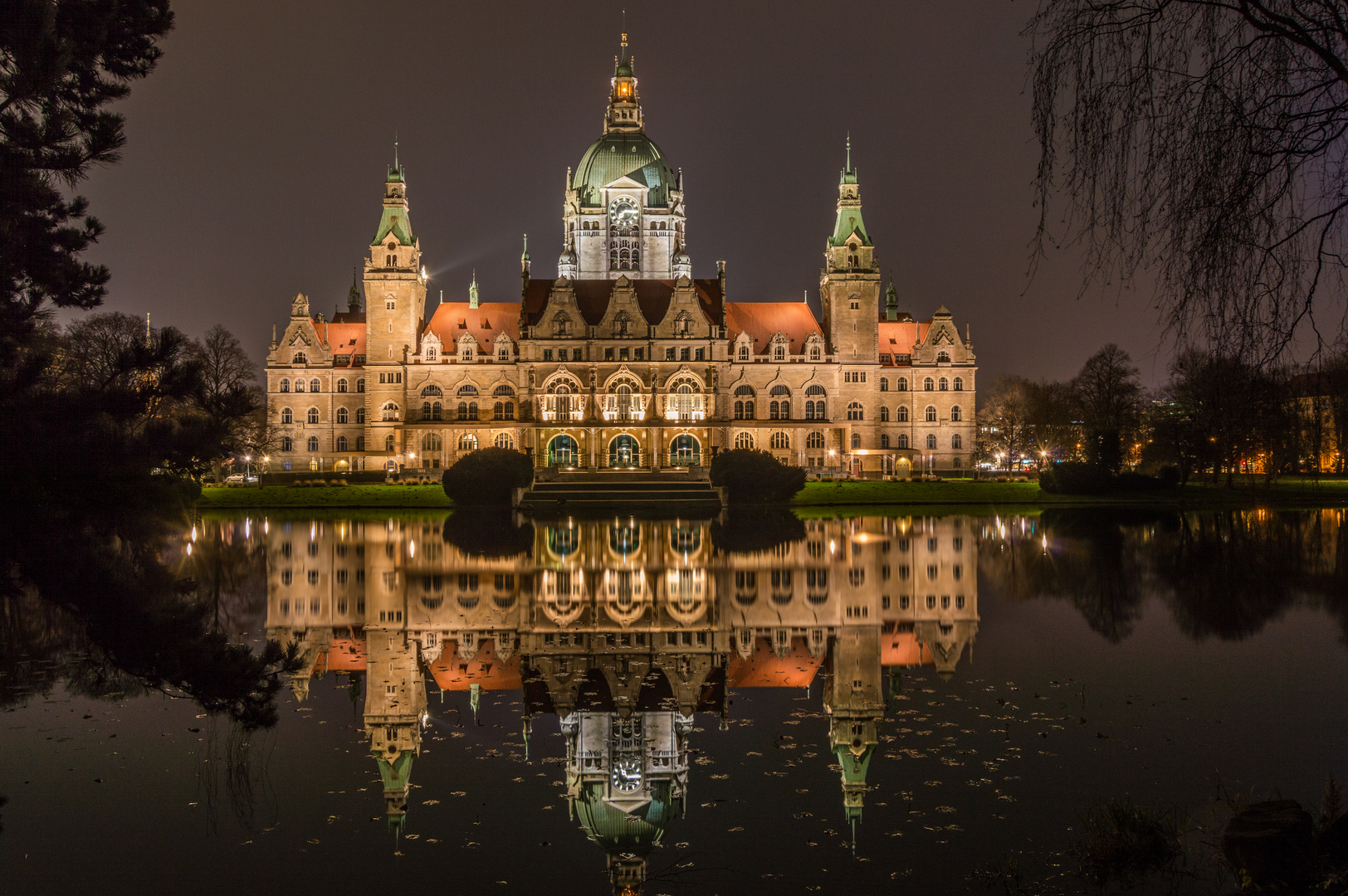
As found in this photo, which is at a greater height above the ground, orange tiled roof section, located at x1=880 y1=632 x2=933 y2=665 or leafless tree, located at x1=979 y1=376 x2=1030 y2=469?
leafless tree, located at x1=979 y1=376 x2=1030 y2=469

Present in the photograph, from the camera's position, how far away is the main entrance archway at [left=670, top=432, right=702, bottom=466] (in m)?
72.1

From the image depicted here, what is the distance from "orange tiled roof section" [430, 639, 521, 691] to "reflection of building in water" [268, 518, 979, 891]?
39mm

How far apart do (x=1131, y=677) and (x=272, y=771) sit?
987 centimetres

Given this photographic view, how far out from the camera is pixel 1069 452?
3054 inches

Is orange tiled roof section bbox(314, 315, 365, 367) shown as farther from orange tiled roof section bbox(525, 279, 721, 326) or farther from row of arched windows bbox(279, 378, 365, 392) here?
orange tiled roof section bbox(525, 279, 721, 326)

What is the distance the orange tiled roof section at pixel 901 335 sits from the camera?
82.7 m

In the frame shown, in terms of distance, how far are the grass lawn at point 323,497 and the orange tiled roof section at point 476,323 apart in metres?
23.4

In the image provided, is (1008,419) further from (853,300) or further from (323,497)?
(323,497)

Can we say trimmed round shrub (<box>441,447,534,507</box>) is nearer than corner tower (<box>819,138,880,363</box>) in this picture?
Yes

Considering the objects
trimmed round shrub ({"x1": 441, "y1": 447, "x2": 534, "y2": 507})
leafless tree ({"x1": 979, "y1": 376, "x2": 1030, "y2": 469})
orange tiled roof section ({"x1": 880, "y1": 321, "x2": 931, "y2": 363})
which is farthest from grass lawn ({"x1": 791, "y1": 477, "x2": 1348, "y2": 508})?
orange tiled roof section ({"x1": 880, "y1": 321, "x2": 931, "y2": 363})

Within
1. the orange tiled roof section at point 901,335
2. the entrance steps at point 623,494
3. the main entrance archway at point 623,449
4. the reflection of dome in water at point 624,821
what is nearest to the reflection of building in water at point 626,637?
the reflection of dome in water at point 624,821

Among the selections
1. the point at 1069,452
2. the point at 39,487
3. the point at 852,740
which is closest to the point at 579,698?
the point at 852,740

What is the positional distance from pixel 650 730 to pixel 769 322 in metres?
71.2

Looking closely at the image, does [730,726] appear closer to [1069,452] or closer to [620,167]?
[1069,452]
